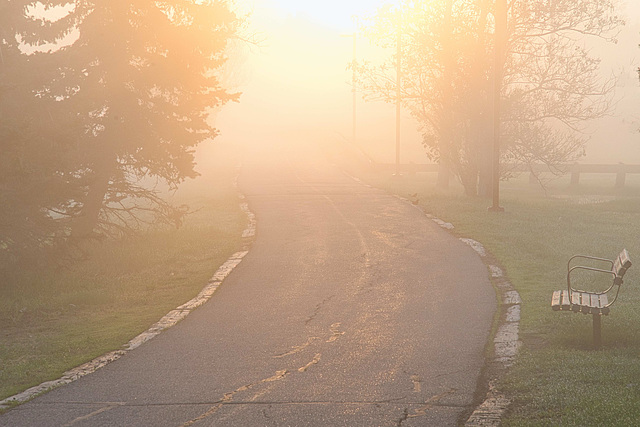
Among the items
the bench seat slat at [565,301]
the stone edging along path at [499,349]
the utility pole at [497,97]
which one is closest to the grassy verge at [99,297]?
the stone edging along path at [499,349]

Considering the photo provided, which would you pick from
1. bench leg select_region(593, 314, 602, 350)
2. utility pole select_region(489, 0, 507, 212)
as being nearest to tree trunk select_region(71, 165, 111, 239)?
utility pole select_region(489, 0, 507, 212)

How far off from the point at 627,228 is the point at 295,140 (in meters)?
54.1

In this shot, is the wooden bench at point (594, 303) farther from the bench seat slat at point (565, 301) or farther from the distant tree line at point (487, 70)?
the distant tree line at point (487, 70)

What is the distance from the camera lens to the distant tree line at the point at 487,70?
2659 cm

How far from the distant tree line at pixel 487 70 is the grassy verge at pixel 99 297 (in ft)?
37.0

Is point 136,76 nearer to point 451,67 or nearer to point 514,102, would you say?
point 451,67

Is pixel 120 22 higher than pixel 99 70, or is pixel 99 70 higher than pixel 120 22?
pixel 120 22

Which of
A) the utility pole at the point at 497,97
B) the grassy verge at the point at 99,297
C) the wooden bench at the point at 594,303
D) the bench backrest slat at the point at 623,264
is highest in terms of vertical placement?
the utility pole at the point at 497,97

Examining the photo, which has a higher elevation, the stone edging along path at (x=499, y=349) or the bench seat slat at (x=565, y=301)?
the bench seat slat at (x=565, y=301)

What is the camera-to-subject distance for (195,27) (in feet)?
59.7

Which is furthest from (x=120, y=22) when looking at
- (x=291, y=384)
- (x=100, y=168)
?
(x=291, y=384)

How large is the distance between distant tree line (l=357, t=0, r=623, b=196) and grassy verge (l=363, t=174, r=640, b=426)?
10.4 feet

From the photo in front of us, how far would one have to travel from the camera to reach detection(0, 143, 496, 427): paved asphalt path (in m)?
6.38

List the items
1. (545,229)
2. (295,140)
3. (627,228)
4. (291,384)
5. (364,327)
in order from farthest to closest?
1. (295,140)
2. (627,228)
3. (545,229)
4. (364,327)
5. (291,384)
